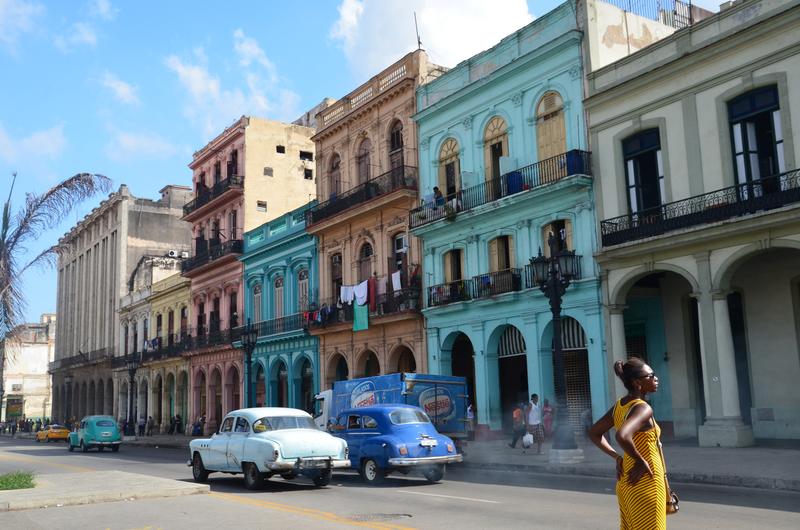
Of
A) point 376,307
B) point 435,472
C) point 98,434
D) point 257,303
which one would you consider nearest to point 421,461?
point 435,472

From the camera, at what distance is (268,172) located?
4528cm

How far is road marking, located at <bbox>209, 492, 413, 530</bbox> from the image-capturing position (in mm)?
9945

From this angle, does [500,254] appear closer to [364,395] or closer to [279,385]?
[364,395]

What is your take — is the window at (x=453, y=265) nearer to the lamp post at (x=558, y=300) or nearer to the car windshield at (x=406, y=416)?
the lamp post at (x=558, y=300)

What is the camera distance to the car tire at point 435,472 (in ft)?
53.2

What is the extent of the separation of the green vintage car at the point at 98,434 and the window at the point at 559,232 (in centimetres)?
2018

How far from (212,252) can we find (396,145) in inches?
654

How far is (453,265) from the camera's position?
29.8 m

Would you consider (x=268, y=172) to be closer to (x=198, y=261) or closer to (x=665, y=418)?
(x=198, y=261)

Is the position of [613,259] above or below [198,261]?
below

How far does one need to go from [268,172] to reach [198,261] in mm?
6874

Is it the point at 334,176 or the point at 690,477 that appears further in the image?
the point at 334,176

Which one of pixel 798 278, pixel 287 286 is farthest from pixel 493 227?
pixel 287 286

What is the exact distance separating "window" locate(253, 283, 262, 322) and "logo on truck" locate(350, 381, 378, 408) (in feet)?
60.7
